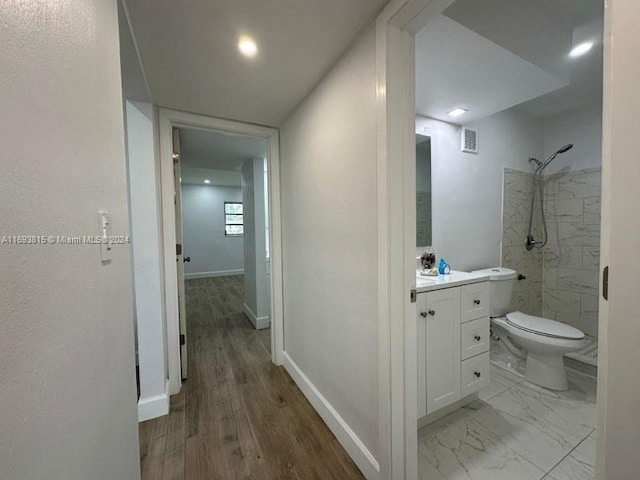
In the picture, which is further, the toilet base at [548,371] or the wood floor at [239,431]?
the toilet base at [548,371]

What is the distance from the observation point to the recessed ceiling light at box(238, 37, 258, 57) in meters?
1.18

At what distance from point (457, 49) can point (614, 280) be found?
1.35 metres

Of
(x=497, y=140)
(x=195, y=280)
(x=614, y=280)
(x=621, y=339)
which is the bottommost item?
(x=195, y=280)

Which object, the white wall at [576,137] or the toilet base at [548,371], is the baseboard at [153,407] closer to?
the toilet base at [548,371]

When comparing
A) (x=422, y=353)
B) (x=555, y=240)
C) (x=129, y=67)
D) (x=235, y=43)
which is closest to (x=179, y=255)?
(x=129, y=67)

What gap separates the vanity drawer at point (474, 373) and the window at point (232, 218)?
6.29 m

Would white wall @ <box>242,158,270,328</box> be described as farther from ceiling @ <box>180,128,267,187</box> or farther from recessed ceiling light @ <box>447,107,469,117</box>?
recessed ceiling light @ <box>447,107,469,117</box>

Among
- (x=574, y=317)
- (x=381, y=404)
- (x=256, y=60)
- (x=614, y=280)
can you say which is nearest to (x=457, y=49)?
(x=256, y=60)

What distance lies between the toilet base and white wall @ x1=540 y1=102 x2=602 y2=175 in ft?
6.47

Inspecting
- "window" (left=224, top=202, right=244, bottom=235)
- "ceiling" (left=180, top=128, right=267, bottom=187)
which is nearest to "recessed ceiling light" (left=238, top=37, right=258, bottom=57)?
"ceiling" (left=180, top=128, right=267, bottom=187)

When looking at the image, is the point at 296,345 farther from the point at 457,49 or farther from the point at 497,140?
the point at 497,140

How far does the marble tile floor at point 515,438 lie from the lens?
129 centimetres

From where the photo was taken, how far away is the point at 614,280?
48 cm

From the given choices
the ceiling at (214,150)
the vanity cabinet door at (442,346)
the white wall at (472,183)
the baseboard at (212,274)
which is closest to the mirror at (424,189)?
the white wall at (472,183)
